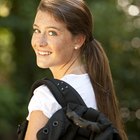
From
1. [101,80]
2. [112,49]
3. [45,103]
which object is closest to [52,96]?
[45,103]

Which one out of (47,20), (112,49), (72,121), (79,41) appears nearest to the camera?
(72,121)

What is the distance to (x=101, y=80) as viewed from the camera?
8.11 ft

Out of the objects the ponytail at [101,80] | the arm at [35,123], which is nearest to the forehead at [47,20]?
the ponytail at [101,80]

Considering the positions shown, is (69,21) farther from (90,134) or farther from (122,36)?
(122,36)

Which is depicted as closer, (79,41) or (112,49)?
(79,41)

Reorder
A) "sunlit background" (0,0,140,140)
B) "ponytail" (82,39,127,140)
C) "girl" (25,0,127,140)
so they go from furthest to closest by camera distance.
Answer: "sunlit background" (0,0,140,140) < "ponytail" (82,39,127,140) < "girl" (25,0,127,140)

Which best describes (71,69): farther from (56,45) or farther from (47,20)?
(47,20)

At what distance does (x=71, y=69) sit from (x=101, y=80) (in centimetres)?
16

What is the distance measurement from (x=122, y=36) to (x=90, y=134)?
481cm

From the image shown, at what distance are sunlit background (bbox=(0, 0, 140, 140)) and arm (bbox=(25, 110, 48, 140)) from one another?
4413 millimetres

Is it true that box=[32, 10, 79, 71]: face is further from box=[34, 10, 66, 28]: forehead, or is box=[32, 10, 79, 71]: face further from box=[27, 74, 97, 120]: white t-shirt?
box=[27, 74, 97, 120]: white t-shirt

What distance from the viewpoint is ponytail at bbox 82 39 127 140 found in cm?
243

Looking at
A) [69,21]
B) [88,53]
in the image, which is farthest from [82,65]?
[69,21]

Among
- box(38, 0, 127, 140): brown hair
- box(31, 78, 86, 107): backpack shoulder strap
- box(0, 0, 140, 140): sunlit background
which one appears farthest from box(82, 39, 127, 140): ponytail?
box(0, 0, 140, 140): sunlit background
